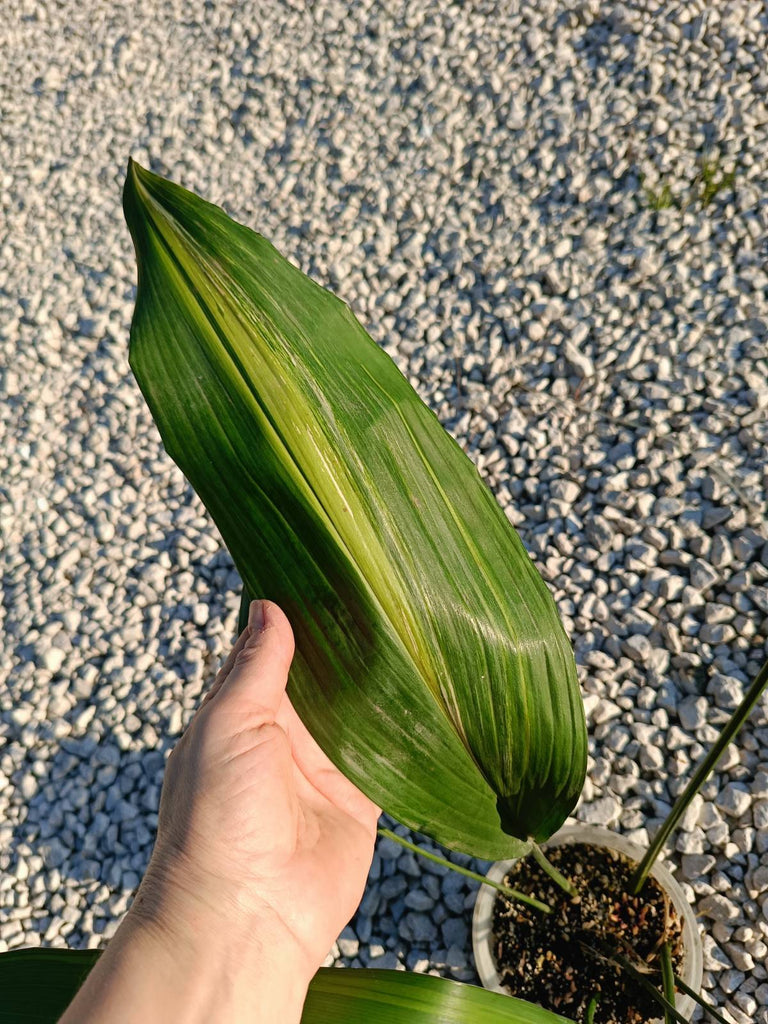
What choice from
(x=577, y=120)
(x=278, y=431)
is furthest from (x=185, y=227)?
(x=577, y=120)

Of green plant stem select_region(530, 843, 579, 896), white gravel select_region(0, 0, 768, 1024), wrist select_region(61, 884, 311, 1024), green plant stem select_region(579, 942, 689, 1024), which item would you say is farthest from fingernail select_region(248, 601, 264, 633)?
white gravel select_region(0, 0, 768, 1024)

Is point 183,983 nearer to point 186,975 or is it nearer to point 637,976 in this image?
point 186,975

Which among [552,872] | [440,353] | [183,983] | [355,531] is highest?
[355,531]

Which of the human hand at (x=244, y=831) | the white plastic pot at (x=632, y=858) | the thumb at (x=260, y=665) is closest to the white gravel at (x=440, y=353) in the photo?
the white plastic pot at (x=632, y=858)

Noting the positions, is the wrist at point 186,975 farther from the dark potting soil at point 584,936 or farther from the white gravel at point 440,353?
the white gravel at point 440,353

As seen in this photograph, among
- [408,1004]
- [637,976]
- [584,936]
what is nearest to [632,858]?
[584,936]

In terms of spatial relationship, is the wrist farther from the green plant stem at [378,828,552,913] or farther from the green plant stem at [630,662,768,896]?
the green plant stem at [630,662,768,896]

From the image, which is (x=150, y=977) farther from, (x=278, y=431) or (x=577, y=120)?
(x=577, y=120)
